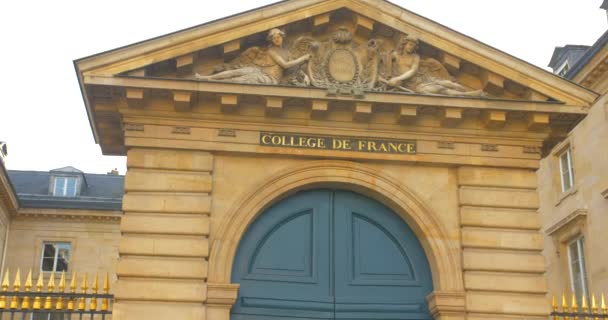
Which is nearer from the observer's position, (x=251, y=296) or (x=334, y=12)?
(x=251, y=296)

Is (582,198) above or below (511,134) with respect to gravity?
above

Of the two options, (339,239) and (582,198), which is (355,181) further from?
(582,198)

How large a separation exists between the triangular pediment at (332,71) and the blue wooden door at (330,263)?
159 cm

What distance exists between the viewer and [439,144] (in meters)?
14.2

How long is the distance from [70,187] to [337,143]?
105 ft

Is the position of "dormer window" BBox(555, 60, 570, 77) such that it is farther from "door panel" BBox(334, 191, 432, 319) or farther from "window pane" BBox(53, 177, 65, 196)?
"window pane" BBox(53, 177, 65, 196)

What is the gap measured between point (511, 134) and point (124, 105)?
6291 mm

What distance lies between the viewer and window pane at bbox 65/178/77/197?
4338 centimetres

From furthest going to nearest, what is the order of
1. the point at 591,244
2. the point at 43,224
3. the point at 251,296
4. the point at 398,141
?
the point at 43,224, the point at 591,244, the point at 398,141, the point at 251,296

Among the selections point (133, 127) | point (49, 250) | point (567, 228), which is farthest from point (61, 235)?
point (133, 127)

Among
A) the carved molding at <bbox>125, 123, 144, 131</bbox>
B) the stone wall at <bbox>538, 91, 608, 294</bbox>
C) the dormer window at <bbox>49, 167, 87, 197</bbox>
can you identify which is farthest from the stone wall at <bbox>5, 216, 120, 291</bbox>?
the carved molding at <bbox>125, 123, 144, 131</bbox>

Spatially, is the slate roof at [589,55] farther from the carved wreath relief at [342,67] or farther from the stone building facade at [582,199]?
the carved wreath relief at [342,67]

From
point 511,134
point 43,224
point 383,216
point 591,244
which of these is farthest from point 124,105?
point 43,224

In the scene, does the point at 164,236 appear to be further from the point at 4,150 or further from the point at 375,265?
the point at 4,150
